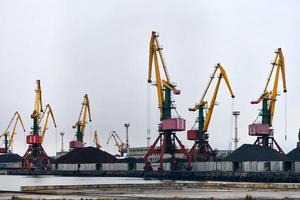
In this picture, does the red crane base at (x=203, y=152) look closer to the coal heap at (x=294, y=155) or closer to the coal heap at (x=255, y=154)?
the coal heap at (x=255, y=154)

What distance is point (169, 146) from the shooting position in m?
177

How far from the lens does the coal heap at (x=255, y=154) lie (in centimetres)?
16162

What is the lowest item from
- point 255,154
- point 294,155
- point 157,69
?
point 294,155

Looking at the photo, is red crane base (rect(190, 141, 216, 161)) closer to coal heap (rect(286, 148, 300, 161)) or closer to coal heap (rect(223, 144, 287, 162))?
coal heap (rect(223, 144, 287, 162))

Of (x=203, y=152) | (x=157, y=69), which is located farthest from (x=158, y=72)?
(x=203, y=152)

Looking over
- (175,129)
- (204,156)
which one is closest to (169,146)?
(175,129)

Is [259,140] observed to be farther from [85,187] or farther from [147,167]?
[85,187]

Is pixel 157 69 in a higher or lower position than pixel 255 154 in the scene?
higher

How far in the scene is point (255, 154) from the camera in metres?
164

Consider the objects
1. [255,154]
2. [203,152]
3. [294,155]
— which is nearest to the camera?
[294,155]

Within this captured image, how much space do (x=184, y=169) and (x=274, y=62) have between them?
37562 millimetres

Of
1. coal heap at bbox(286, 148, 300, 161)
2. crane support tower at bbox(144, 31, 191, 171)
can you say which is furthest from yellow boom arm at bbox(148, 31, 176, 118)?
coal heap at bbox(286, 148, 300, 161)

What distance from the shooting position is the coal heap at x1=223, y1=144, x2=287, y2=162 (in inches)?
6363

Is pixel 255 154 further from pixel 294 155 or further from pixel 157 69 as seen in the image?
pixel 157 69
